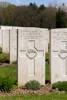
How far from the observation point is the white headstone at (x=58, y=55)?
8.85 meters

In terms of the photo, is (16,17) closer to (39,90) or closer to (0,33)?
(0,33)

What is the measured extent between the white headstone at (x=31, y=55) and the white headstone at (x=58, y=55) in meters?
0.31

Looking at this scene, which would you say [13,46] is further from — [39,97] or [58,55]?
[39,97]

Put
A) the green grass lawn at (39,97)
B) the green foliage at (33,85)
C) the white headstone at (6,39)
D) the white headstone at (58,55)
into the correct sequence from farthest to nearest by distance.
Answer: the white headstone at (6,39) < the white headstone at (58,55) < the green foliage at (33,85) < the green grass lawn at (39,97)

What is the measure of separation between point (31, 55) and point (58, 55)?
2.73ft

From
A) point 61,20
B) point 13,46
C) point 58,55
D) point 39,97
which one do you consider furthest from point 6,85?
point 61,20

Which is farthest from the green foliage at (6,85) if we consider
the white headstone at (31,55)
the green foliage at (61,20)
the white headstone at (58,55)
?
the green foliage at (61,20)

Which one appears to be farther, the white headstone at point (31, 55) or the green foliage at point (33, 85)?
the white headstone at point (31, 55)

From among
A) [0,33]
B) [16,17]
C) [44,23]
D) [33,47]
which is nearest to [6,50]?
[0,33]

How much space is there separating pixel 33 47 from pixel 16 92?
1.69 metres

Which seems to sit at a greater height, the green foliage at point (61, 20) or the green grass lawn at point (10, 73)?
the green foliage at point (61, 20)

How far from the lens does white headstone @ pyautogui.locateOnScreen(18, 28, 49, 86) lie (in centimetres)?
874

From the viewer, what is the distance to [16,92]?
7.82m

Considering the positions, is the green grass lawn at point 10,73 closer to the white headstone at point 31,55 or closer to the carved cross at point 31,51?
the white headstone at point 31,55
